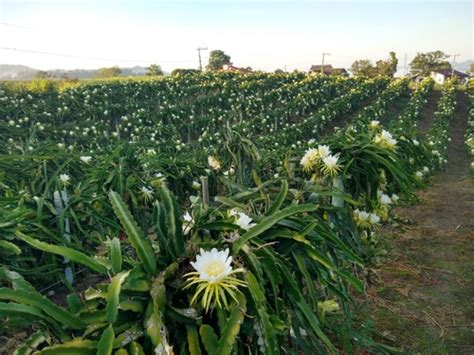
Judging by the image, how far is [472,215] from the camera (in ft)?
15.3

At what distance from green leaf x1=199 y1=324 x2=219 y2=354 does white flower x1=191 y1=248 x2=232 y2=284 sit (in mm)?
109

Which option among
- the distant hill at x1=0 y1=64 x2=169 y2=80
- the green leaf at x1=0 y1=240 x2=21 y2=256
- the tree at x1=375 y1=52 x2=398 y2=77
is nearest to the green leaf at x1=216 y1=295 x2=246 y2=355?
Answer: the green leaf at x1=0 y1=240 x2=21 y2=256

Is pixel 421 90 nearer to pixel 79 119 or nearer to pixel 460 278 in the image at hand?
pixel 79 119

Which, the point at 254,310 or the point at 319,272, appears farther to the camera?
the point at 319,272

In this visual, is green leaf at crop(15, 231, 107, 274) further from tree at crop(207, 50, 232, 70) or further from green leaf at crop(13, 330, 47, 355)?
tree at crop(207, 50, 232, 70)

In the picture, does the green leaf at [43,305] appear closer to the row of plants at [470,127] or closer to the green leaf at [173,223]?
the green leaf at [173,223]

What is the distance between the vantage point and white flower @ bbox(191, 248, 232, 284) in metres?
0.89

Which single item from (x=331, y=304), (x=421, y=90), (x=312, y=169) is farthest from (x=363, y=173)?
(x=421, y=90)

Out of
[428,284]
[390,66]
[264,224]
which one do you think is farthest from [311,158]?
[390,66]

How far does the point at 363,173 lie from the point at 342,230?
0.39 meters

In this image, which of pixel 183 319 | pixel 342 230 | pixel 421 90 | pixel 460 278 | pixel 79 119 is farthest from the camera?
pixel 421 90

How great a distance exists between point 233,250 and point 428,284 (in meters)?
2.51

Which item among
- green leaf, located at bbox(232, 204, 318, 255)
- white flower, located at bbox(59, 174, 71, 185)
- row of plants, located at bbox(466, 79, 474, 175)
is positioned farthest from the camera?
row of plants, located at bbox(466, 79, 474, 175)

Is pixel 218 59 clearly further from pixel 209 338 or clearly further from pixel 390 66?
pixel 209 338
